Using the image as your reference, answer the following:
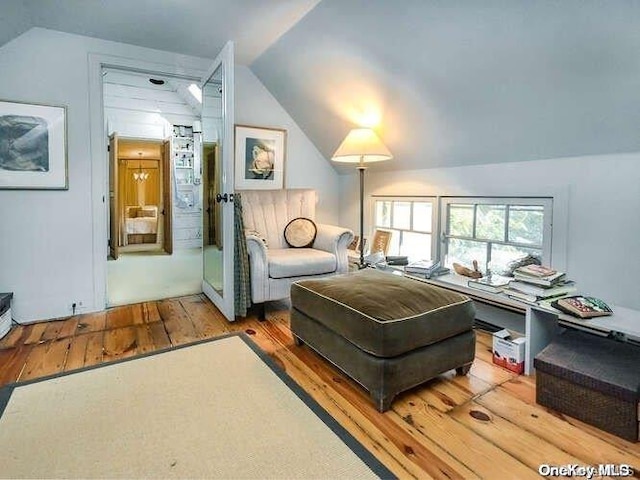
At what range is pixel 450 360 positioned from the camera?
1905 millimetres

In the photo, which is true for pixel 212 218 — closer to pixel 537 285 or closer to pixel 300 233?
pixel 300 233

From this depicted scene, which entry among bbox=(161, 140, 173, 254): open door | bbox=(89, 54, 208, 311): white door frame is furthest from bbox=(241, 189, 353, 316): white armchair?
bbox=(161, 140, 173, 254): open door

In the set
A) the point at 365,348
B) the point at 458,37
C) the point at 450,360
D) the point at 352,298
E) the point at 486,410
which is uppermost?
the point at 458,37

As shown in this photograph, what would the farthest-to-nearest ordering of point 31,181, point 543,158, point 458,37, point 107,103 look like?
point 107,103
point 31,181
point 543,158
point 458,37

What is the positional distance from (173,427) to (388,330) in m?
0.97

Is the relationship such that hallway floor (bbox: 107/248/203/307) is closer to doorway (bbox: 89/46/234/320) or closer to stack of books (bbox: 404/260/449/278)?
doorway (bbox: 89/46/234/320)

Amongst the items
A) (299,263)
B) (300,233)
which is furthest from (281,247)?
(299,263)

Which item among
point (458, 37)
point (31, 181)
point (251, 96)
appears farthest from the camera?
point (251, 96)

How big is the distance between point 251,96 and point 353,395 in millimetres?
2995

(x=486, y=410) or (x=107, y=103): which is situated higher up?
(x=107, y=103)

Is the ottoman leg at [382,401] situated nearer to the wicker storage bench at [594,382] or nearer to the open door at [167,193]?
the wicker storage bench at [594,382]

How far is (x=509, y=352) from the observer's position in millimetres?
2086

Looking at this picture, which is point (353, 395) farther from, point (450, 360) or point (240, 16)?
point (240, 16)

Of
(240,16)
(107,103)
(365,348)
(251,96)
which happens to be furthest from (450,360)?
(107,103)
